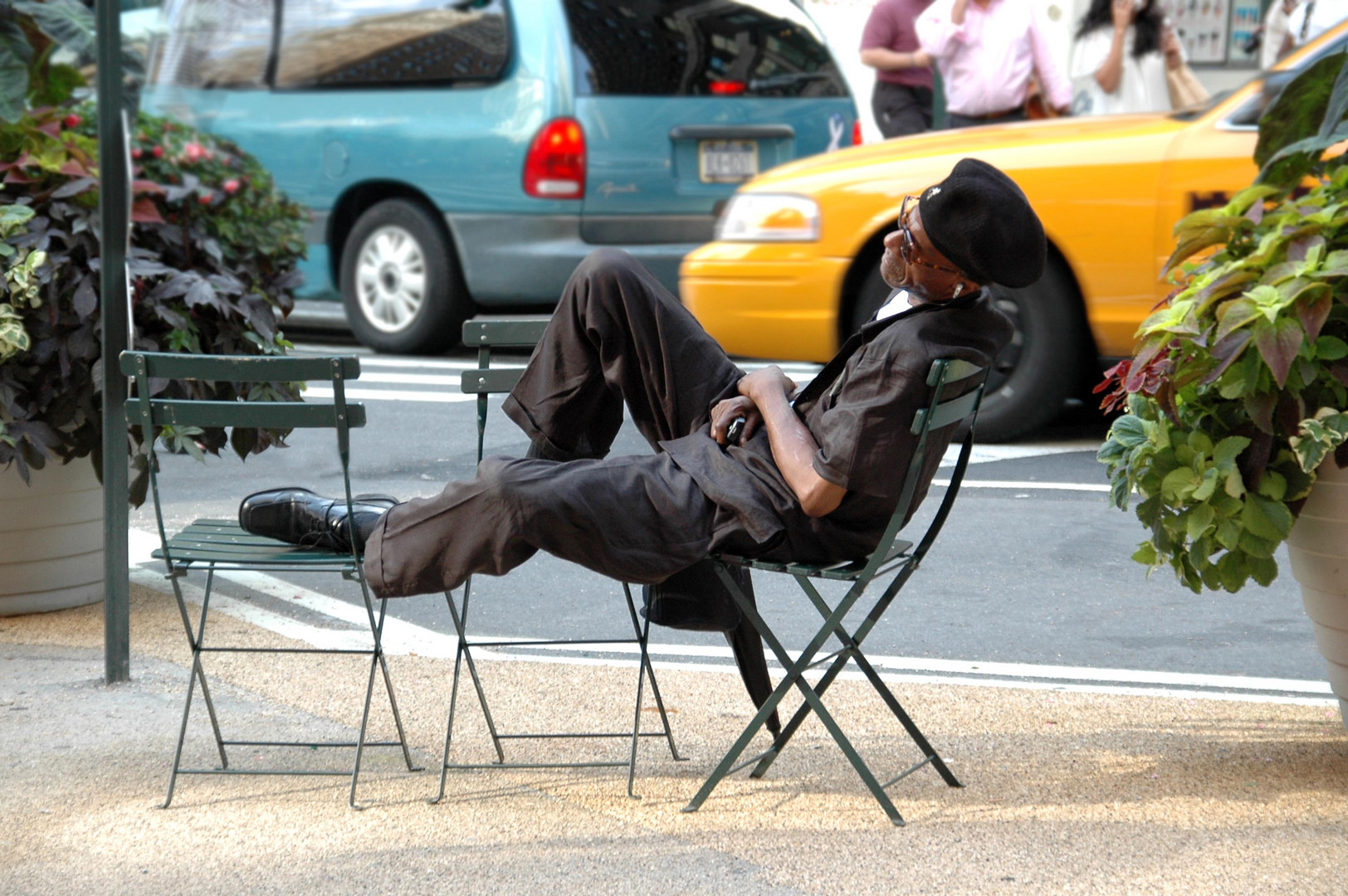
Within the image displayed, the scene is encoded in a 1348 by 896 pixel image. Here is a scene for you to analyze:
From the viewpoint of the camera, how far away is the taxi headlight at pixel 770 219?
732 centimetres

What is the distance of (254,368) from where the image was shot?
338 centimetres

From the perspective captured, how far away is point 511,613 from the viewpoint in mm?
5027

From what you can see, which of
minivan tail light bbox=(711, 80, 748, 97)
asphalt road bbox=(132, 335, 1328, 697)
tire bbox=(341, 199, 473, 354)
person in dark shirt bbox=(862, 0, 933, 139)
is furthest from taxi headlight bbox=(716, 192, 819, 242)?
person in dark shirt bbox=(862, 0, 933, 139)

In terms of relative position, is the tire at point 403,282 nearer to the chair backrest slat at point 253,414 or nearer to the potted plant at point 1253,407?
the chair backrest slat at point 253,414

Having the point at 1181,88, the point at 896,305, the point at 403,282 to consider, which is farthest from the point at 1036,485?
the point at 403,282

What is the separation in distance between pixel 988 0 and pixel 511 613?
5.37 m

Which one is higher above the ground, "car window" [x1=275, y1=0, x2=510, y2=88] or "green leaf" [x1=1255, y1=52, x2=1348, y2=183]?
"green leaf" [x1=1255, y1=52, x2=1348, y2=183]

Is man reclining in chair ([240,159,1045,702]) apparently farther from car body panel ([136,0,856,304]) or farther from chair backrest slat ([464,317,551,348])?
car body panel ([136,0,856,304])

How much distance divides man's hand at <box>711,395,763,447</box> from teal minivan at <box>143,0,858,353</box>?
18.9ft

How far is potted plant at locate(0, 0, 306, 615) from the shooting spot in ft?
14.9

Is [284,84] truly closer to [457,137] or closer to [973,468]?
[457,137]

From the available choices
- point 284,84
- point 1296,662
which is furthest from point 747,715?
point 284,84

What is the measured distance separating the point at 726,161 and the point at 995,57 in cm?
163

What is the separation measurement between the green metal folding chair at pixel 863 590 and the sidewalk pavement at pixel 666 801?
82 millimetres
